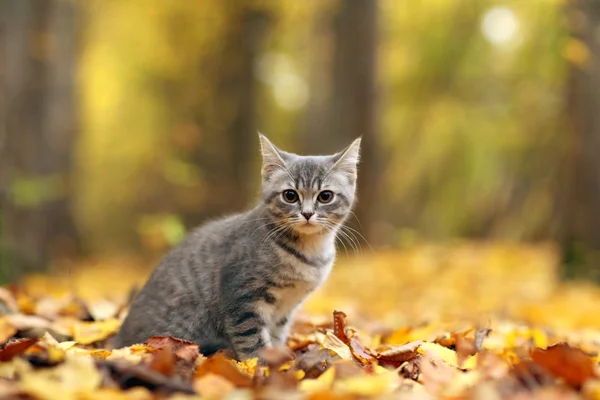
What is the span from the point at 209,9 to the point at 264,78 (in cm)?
194

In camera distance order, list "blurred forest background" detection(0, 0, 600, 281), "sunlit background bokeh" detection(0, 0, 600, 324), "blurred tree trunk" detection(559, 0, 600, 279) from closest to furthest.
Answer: "blurred tree trunk" detection(559, 0, 600, 279), "sunlit background bokeh" detection(0, 0, 600, 324), "blurred forest background" detection(0, 0, 600, 281)

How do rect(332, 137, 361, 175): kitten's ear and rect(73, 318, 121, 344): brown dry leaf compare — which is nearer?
rect(73, 318, 121, 344): brown dry leaf

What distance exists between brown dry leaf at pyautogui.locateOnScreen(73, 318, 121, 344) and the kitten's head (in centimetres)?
115

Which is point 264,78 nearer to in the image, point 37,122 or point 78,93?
point 78,93

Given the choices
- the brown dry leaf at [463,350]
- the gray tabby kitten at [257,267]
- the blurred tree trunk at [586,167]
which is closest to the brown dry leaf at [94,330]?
the gray tabby kitten at [257,267]

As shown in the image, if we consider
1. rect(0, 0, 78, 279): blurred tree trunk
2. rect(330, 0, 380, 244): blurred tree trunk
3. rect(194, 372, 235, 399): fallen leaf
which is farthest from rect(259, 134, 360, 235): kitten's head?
rect(330, 0, 380, 244): blurred tree trunk

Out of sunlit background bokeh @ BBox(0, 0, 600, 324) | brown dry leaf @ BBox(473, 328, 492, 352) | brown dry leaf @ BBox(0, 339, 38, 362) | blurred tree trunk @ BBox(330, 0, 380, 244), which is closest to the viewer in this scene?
brown dry leaf @ BBox(0, 339, 38, 362)

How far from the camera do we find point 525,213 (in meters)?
13.9

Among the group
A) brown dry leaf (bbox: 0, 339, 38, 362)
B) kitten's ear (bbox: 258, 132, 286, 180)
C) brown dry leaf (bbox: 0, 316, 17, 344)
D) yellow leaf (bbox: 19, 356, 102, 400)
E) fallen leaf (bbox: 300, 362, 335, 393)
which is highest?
kitten's ear (bbox: 258, 132, 286, 180)

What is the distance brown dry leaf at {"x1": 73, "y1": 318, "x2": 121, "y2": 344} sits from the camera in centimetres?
357

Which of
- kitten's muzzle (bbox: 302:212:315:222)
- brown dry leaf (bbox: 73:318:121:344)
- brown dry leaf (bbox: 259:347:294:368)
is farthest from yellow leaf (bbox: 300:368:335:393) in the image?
brown dry leaf (bbox: 73:318:121:344)

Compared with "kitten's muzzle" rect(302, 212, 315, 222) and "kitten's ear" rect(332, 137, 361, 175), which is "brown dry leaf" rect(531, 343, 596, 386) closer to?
"kitten's muzzle" rect(302, 212, 315, 222)

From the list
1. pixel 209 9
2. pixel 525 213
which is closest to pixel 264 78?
pixel 209 9

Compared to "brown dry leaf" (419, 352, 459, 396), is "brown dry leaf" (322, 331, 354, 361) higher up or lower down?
lower down
